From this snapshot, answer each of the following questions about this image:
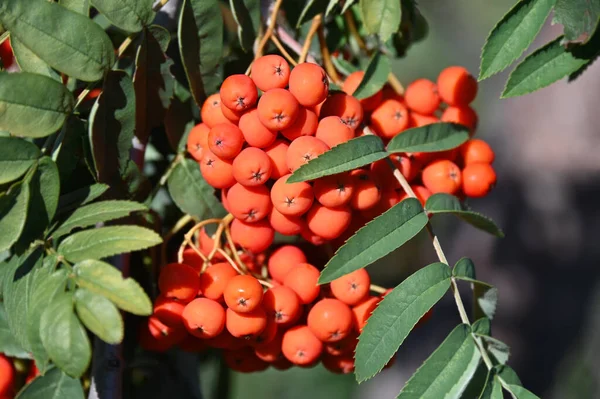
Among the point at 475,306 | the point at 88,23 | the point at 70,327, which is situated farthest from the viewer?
the point at 475,306

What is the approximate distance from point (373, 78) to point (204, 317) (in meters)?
0.47

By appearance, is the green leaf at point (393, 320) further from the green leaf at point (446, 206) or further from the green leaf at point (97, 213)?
the green leaf at point (97, 213)

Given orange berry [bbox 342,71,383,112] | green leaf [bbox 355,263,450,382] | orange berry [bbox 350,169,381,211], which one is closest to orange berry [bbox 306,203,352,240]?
orange berry [bbox 350,169,381,211]

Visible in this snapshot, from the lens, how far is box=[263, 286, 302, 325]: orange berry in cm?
108

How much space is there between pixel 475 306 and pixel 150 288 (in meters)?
0.55

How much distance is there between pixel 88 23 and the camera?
95 cm

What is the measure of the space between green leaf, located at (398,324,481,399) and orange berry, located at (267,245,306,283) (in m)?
0.28

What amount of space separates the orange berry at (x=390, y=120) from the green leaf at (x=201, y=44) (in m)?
0.27

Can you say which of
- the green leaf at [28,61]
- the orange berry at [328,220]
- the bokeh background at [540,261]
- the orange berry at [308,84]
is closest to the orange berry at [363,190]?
the orange berry at [328,220]

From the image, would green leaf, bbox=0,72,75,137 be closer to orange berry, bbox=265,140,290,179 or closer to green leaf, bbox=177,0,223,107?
green leaf, bbox=177,0,223,107

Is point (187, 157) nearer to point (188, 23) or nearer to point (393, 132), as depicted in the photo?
point (188, 23)

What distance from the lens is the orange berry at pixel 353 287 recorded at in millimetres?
1089

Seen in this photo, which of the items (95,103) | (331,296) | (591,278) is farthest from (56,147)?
(591,278)

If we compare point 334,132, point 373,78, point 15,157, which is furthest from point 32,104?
point 373,78
